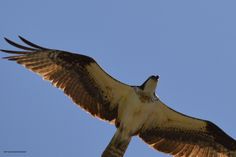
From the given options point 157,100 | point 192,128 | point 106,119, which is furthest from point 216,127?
point 106,119

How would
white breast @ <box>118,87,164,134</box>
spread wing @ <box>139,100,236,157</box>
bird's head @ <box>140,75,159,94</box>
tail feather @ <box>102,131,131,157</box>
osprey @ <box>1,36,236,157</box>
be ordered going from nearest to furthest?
1. tail feather @ <box>102,131,131,157</box>
2. bird's head @ <box>140,75,159,94</box>
3. white breast @ <box>118,87,164,134</box>
4. osprey @ <box>1,36,236,157</box>
5. spread wing @ <box>139,100,236,157</box>

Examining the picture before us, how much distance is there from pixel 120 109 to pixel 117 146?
100cm

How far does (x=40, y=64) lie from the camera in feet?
43.3

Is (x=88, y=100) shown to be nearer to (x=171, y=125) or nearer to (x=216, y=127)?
(x=171, y=125)

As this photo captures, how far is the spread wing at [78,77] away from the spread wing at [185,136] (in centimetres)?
92

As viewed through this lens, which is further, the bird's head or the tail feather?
the bird's head

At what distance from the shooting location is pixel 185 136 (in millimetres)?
13281

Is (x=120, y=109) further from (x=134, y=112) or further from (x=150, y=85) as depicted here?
(x=150, y=85)

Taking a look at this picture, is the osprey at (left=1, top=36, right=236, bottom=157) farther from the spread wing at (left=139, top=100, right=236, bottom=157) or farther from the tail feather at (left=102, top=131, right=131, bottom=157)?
the tail feather at (left=102, top=131, right=131, bottom=157)

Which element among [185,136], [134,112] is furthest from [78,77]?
[185,136]

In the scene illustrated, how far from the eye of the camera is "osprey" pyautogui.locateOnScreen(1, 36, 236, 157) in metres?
12.9

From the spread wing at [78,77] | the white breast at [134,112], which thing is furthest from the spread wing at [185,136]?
the spread wing at [78,77]

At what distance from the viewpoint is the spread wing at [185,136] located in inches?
516

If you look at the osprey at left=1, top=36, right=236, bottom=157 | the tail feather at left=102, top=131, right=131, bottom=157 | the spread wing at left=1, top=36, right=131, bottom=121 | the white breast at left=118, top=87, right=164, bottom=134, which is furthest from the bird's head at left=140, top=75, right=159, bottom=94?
the tail feather at left=102, top=131, right=131, bottom=157
